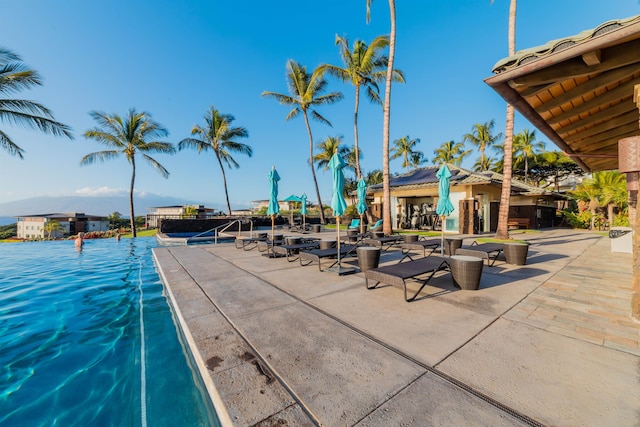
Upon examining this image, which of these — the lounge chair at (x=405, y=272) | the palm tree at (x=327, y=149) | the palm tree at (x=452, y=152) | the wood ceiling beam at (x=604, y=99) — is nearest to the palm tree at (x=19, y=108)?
the lounge chair at (x=405, y=272)

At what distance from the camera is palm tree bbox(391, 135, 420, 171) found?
1485 inches

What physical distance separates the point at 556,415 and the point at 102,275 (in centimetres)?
1023

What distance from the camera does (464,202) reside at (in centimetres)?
1437

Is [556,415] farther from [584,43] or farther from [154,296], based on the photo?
[154,296]

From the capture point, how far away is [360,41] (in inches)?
631

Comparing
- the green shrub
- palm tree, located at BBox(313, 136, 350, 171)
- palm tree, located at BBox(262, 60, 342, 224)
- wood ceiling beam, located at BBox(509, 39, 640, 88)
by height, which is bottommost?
the green shrub

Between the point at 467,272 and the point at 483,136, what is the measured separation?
1457 inches

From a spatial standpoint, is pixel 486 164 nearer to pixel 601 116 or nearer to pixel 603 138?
pixel 603 138

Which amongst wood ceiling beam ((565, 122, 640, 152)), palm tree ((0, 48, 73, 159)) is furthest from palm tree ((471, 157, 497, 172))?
palm tree ((0, 48, 73, 159))

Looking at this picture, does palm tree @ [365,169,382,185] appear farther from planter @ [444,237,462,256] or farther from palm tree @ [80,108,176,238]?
planter @ [444,237,462,256]

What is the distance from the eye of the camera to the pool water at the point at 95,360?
2.34 meters

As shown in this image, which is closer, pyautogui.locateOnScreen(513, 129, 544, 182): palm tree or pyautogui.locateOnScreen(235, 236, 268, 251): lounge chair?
pyautogui.locateOnScreen(235, 236, 268, 251): lounge chair

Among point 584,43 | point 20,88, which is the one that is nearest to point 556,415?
point 584,43

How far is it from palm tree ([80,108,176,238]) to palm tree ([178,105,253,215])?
10.1 feet
